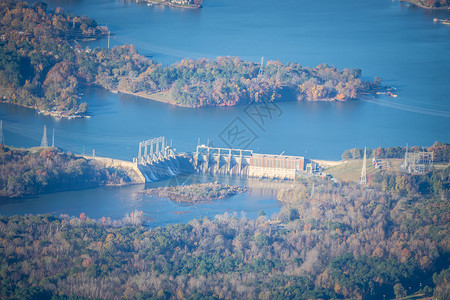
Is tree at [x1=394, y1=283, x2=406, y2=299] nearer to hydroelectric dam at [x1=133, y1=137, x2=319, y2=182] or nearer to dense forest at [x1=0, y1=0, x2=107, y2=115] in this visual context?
hydroelectric dam at [x1=133, y1=137, x2=319, y2=182]

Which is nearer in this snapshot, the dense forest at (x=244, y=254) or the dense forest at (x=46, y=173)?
the dense forest at (x=244, y=254)

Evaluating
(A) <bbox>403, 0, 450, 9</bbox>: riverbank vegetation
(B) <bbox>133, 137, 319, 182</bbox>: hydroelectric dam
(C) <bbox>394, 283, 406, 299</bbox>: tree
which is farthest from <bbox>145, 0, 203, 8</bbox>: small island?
(C) <bbox>394, 283, 406, 299</bbox>: tree

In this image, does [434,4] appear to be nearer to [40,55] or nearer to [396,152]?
[396,152]

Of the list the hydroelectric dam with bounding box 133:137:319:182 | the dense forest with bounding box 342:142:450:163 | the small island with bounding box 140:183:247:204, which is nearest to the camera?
the small island with bounding box 140:183:247:204

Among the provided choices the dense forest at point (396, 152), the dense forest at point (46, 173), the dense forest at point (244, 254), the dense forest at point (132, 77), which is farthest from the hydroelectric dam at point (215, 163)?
the dense forest at point (132, 77)

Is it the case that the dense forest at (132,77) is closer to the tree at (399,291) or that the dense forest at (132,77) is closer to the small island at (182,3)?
the small island at (182,3)

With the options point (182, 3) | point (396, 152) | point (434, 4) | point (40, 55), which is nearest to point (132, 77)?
point (40, 55)

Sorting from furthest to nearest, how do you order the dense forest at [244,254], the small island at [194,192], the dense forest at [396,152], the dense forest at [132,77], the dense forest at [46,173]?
the dense forest at [132,77]
the dense forest at [396,152]
the small island at [194,192]
the dense forest at [46,173]
the dense forest at [244,254]
